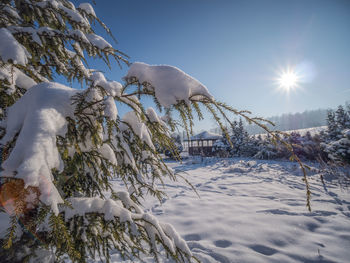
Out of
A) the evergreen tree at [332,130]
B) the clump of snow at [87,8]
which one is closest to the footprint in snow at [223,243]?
the clump of snow at [87,8]

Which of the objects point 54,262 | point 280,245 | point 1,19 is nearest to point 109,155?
point 54,262

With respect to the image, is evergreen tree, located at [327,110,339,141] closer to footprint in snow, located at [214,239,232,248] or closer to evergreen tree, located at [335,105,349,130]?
evergreen tree, located at [335,105,349,130]

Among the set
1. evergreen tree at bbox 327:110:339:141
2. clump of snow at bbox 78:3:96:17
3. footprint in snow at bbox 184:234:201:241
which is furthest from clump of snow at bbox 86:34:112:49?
evergreen tree at bbox 327:110:339:141

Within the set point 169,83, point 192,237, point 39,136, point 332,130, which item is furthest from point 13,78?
point 332,130

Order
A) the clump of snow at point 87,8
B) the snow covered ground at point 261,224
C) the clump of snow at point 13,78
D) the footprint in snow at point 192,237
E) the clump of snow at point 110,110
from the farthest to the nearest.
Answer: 1. the footprint in snow at point 192,237
2. the snow covered ground at point 261,224
3. the clump of snow at point 87,8
4. the clump of snow at point 13,78
5. the clump of snow at point 110,110

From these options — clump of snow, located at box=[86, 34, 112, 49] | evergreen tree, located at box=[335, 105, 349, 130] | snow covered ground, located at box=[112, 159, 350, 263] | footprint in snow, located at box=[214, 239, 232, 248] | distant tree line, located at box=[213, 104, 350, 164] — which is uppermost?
evergreen tree, located at box=[335, 105, 349, 130]

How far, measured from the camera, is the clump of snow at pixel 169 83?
1100mm

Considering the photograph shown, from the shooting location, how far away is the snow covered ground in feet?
8.70

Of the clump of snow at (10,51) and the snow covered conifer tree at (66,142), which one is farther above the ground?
the clump of snow at (10,51)

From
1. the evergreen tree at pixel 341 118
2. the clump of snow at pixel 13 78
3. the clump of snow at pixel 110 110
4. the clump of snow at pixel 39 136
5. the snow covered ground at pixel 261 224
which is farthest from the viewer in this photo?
the evergreen tree at pixel 341 118

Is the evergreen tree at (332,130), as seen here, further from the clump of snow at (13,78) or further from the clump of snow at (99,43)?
the clump of snow at (13,78)

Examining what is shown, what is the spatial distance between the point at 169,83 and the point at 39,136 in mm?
810

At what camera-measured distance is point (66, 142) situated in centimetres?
114

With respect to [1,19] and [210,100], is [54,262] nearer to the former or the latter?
[210,100]
